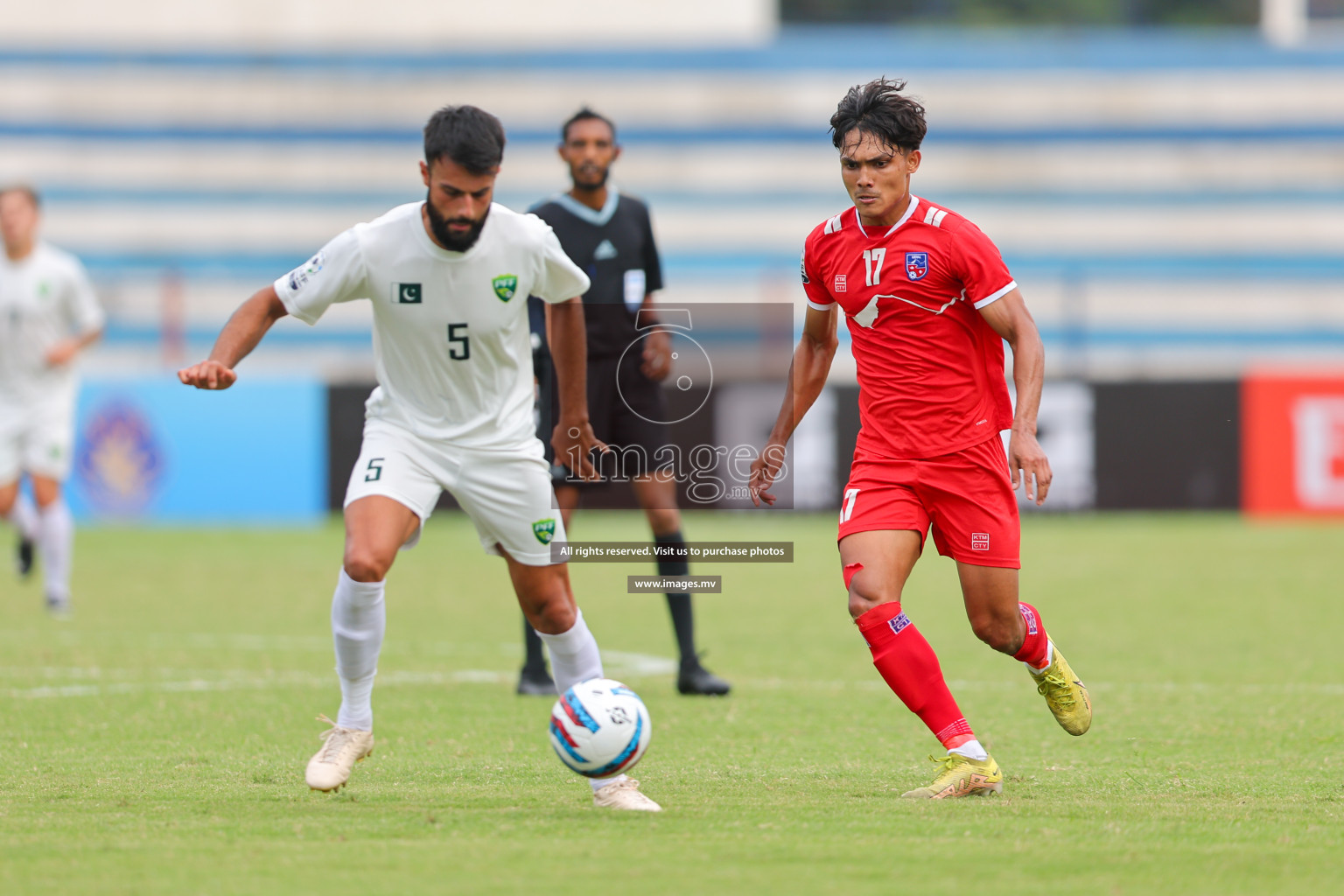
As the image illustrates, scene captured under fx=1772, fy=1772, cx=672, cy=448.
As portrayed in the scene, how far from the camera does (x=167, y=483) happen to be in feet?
57.9

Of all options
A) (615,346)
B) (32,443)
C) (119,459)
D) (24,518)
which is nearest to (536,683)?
(615,346)

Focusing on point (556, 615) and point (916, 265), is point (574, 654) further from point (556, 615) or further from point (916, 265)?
point (916, 265)

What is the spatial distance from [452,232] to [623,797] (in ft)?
5.71

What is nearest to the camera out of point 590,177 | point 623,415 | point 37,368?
point 590,177

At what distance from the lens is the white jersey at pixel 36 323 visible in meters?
11.8

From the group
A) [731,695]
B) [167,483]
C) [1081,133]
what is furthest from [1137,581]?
[1081,133]

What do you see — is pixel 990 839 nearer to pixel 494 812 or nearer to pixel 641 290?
pixel 494 812

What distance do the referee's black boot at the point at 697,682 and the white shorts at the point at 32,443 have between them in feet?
18.1

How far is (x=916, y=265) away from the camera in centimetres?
563

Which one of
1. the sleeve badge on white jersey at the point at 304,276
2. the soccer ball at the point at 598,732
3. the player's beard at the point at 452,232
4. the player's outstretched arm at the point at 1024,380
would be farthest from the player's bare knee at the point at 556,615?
the player's outstretched arm at the point at 1024,380

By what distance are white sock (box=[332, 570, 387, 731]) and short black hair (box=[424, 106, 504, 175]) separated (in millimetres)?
1284

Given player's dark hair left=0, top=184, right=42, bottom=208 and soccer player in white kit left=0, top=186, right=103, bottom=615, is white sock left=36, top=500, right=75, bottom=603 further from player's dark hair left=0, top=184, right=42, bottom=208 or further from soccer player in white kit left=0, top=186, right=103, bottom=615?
player's dark hair left=0, top=184, right=42, bottom=208

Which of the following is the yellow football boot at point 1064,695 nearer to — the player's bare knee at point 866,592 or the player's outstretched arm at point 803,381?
the player's bare knee at point 866,592

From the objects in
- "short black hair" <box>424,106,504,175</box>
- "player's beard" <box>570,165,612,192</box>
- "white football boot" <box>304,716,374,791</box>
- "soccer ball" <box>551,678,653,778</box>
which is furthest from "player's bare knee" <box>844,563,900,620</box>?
"player's beard" <box>570,165,612,192</box>
